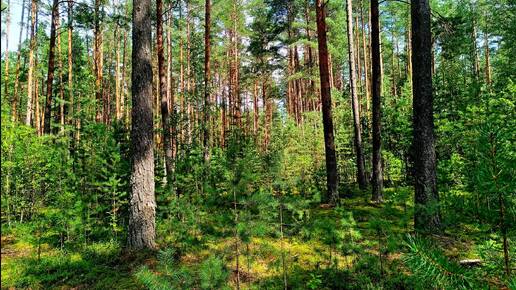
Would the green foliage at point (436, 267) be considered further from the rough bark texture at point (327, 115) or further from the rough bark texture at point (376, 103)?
the rough bark texture at point (376, 103)

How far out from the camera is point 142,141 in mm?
6113

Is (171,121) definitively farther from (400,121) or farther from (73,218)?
(400,121)

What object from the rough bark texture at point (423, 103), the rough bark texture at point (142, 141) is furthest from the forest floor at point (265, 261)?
the rough bark texture at point (423, 103)

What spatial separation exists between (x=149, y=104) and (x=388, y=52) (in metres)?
37.9

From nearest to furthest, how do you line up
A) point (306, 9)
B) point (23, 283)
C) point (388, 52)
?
1. point (23, 283)
2. point (306, 9)
3. point (388, 52)

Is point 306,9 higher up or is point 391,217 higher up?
point 306,9

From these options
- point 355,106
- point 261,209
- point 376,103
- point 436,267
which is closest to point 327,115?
point 376,103

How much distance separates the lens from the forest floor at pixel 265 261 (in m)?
4.38

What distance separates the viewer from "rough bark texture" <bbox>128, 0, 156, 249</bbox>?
5.91 m

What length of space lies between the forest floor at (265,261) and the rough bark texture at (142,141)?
19.6 inches

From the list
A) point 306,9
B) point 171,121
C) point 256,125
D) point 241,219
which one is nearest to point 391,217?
point 241,219

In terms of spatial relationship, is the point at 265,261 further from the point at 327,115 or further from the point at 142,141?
the point at 327,115

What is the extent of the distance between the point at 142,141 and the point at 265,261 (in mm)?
3201

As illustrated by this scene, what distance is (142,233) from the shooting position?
19.4 feet
